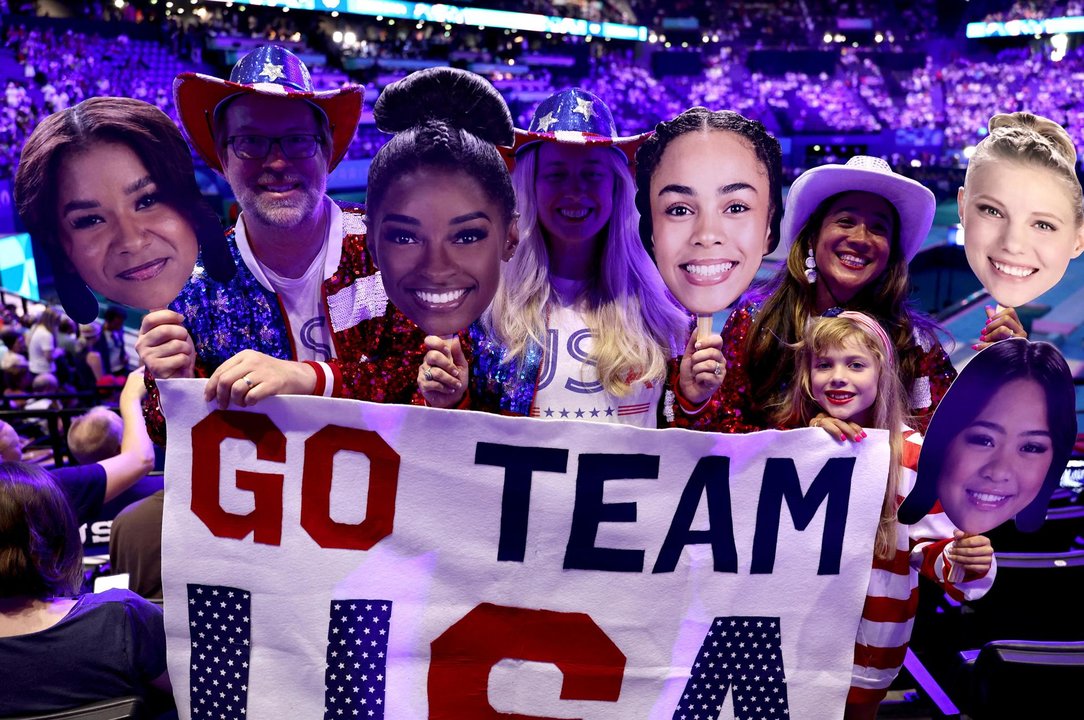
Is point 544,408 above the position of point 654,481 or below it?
above

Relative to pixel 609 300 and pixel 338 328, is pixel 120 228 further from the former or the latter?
pixel 609 300

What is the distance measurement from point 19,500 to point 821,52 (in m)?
34.2

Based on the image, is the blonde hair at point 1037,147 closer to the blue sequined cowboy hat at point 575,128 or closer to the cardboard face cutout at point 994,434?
the cardboard face cutout at point 994,434

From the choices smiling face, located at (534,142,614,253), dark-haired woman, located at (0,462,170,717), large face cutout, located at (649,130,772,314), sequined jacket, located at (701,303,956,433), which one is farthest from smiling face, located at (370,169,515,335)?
dark-haired woman, located at (0,462,170,717)

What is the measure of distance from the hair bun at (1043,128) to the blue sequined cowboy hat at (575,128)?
851mm

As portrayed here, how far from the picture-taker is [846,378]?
185 centimetres

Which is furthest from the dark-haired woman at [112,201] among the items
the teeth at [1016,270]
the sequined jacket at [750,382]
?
the teeth at [1016,270]

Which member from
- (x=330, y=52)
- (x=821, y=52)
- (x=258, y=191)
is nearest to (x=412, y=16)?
(x=330, y=52)

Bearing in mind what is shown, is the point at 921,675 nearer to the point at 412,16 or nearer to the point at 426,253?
the point at 426,253

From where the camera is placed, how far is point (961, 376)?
187 centimetres

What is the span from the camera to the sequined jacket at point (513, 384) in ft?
6.25

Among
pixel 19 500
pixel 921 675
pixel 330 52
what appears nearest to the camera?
pixel 19 500

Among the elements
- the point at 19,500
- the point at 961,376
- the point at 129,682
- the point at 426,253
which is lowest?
the point at 129,682

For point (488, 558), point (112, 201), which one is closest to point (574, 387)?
point (488, 558)
